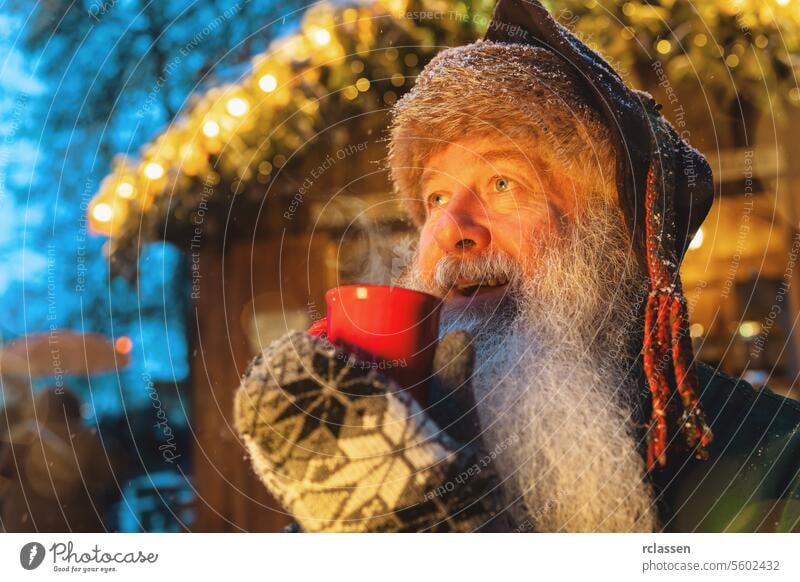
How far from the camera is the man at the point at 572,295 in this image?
52 cm

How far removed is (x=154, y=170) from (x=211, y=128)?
0.07 m

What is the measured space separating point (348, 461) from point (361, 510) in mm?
34

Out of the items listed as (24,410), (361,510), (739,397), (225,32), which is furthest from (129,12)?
(739,397)

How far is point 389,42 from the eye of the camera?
69cm

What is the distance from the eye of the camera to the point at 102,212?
0.67m

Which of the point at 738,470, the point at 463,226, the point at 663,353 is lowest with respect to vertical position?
the point at 738,470

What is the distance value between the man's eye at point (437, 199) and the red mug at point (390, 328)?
0.11 meters

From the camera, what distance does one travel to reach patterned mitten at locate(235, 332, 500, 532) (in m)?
0.43

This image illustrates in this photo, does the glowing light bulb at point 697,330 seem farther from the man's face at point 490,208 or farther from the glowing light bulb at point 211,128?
the glowing light bulb at point 211,128

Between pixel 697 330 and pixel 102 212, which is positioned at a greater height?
pixel 102 212

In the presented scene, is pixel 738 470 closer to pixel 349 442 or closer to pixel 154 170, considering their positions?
pixel 349 442

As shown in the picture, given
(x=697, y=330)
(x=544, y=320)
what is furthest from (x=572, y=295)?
(x=697, y=330)
